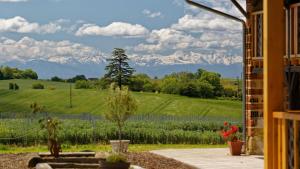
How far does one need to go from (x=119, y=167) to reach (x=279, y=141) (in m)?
6.65

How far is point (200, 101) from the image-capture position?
8588 centimetres

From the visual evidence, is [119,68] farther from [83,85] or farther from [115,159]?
[115,159]

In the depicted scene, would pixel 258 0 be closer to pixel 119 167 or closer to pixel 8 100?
pixel 119 167

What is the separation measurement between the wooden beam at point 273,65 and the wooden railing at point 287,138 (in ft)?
0.26

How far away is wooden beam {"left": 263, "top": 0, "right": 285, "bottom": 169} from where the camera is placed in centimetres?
784

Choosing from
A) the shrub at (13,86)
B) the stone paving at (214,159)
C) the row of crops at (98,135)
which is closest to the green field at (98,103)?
the shrub at (13,86)

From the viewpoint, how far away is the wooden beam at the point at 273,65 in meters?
7.84

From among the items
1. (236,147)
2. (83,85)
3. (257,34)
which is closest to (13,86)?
(83,85)

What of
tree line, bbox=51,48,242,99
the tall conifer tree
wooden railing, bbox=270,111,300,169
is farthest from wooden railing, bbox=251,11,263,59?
the tall conifer tree

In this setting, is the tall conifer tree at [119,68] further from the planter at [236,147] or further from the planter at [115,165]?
the planter at [115,165]

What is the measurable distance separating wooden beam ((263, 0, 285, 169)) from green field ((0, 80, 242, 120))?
6709 centimetres

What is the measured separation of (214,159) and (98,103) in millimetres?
72056

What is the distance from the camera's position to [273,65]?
25.8 ft

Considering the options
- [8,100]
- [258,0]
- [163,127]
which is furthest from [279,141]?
[8,100]
